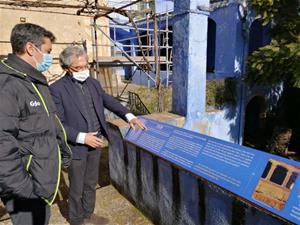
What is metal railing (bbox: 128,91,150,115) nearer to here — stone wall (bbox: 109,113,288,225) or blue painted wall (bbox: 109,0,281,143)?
blue painted wall (bbox: 109,0,281,143)

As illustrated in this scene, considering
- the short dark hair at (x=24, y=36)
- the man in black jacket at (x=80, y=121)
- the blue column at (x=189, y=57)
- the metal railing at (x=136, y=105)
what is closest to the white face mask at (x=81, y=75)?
the man in black jacket at (x=80, y=121)

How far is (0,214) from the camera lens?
12.1 feet

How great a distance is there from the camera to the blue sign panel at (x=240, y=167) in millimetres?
1791

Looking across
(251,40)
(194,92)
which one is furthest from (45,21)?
(194,92)

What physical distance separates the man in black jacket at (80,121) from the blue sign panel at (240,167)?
71cm

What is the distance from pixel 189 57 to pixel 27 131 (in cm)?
261

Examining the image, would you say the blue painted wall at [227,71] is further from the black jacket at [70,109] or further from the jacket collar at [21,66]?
the jacket collar at [21,66]

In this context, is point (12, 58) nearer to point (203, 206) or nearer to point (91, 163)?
point (91, 163)

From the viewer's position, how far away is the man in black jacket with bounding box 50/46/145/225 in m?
2.69

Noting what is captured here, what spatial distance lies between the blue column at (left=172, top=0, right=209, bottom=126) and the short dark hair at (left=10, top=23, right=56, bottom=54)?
2.33m

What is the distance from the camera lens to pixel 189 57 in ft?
12.9

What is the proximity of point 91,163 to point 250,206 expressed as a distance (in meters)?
1.76

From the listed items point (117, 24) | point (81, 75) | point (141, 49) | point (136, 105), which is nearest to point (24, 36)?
point (81, 75)

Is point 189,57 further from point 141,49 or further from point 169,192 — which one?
point 141,49
